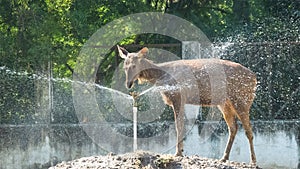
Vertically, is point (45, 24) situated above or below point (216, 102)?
above

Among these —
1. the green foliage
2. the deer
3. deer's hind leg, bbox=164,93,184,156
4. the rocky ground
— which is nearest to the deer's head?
the deer

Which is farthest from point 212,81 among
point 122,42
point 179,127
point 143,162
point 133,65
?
point 122,42

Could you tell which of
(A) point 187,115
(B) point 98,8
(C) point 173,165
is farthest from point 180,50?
(C) point 173,165

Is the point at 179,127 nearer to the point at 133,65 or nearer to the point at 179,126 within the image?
the point at 179,126

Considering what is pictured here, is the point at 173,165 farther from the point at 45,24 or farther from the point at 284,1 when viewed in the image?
the point at 284,1

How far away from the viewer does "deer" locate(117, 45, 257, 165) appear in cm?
917

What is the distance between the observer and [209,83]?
30.9ft

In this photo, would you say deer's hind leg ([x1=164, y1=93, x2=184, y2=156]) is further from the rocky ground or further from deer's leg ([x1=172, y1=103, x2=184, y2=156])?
the rocky ground

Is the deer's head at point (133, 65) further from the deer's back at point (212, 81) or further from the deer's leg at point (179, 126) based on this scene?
the deer's leg at point (179, 126)

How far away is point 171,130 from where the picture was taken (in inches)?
476

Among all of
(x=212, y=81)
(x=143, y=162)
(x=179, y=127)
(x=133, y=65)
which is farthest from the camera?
(x=212, y=81)

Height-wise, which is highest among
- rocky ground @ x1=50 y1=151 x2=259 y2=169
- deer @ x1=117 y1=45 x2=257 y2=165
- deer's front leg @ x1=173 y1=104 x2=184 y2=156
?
deer @ x1=117 y1=45 x2=257 y2=165

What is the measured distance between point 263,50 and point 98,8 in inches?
144

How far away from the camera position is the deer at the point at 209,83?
9.17 m
